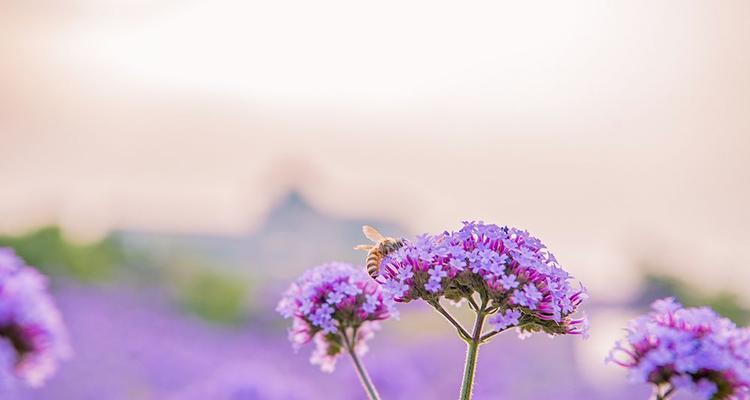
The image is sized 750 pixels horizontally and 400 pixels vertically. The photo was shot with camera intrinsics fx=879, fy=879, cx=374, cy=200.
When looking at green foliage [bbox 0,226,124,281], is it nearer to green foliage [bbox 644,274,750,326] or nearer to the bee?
green foliage [bbox 644,274,750,326]

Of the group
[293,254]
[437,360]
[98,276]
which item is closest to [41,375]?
[437,360]

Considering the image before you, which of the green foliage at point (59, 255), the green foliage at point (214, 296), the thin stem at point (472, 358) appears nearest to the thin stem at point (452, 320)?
the thin stem at point (472, 358)

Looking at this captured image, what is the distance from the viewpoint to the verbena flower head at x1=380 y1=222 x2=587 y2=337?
470 centimetres

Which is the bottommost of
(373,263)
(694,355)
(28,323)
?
(28,323)

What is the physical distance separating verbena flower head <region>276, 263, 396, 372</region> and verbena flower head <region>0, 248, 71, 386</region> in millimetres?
1437

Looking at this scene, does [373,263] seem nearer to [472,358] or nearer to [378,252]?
[378,252]

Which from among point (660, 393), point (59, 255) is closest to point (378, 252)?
point (660, 393)

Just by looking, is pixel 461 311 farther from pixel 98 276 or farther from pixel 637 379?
pixel 637 379

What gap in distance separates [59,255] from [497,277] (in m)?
20.7

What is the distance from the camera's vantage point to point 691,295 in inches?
1127

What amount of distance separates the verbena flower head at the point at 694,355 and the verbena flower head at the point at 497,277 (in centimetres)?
43

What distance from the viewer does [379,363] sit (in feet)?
37.3

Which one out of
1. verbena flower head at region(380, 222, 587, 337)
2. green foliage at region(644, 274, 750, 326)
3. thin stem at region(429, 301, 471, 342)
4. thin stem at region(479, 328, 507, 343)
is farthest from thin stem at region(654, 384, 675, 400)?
green foliage at region(644, 274, 750, 326)

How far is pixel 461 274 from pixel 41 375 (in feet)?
8.99
